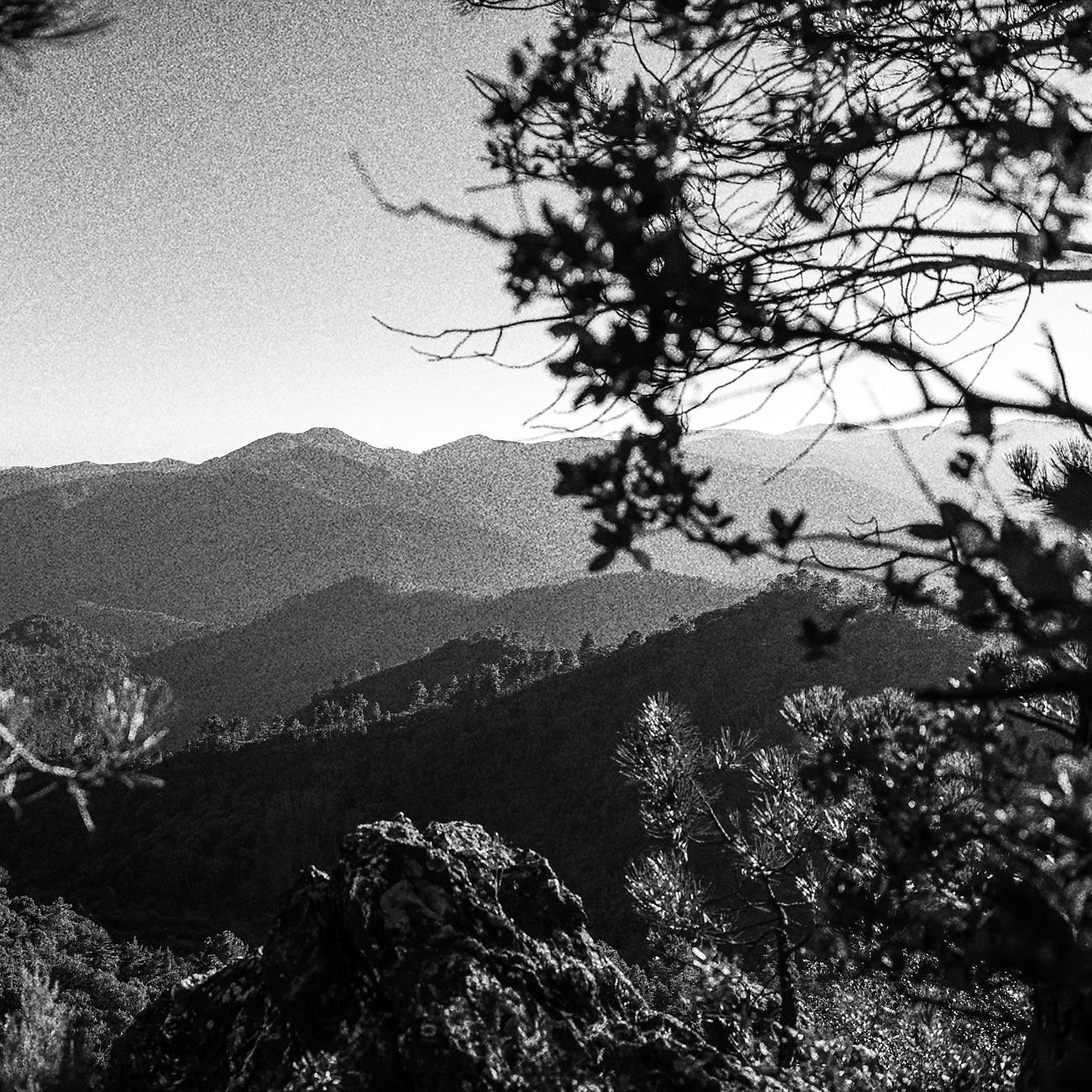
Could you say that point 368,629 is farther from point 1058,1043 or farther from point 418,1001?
point 1058,1043

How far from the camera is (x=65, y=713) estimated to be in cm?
321

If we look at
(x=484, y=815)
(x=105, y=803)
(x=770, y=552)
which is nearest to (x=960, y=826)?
(x=770, y=552)

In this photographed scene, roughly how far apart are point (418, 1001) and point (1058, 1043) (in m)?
3.21

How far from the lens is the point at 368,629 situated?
104m

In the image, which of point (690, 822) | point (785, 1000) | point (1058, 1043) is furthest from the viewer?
point (690, 822)

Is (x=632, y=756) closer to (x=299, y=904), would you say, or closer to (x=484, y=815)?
(x=299, y=904)

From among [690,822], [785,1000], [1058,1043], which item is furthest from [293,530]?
[1058,1043]

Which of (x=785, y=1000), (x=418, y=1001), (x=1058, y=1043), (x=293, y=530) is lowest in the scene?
(x=785, y=1000)

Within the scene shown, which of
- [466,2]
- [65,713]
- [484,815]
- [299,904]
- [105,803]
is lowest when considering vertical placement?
[105,803]

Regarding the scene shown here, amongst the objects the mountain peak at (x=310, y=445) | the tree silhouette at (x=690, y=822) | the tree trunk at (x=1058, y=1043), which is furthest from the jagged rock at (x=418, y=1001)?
the mountain peak at (x=310, y=445)

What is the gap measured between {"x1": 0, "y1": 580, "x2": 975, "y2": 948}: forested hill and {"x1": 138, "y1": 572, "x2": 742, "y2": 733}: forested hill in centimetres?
3796

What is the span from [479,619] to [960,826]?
99972mm

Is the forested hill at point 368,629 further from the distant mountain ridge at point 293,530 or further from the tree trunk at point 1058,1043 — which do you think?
the tree trunk at point 1058,1043

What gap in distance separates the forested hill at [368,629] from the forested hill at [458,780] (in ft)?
125
